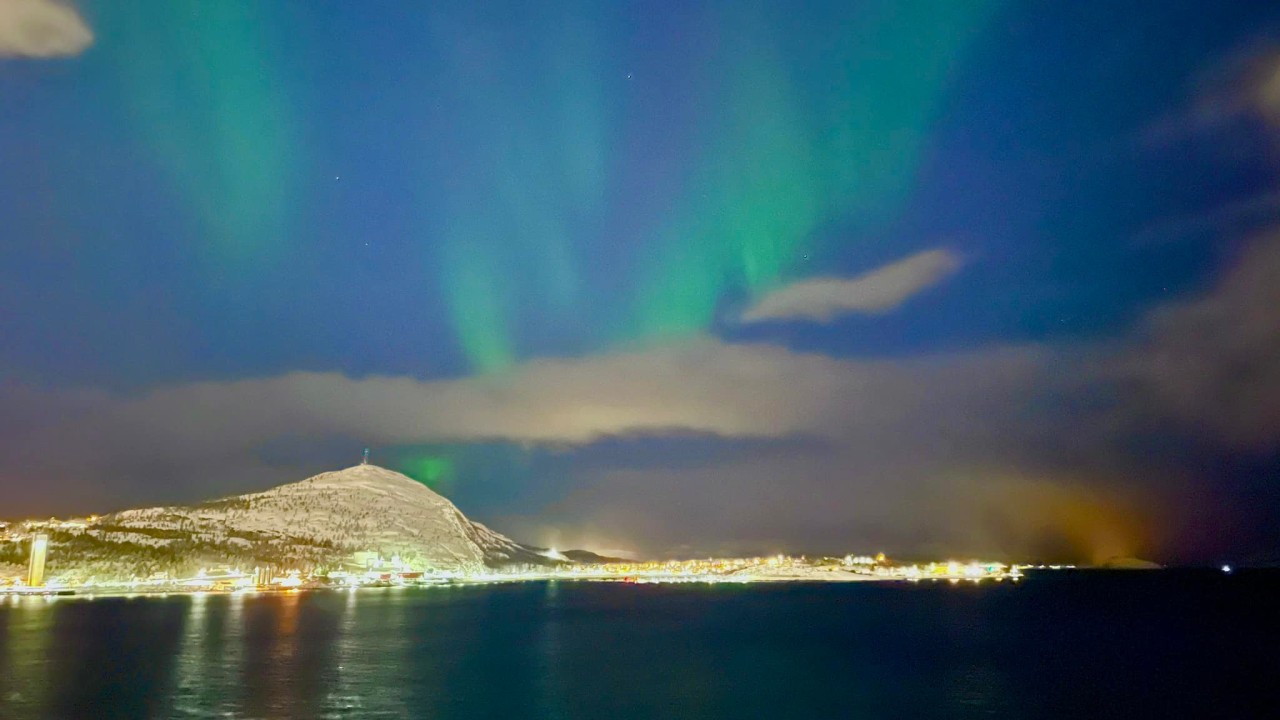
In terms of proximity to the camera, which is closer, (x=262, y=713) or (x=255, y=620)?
(x=262, y=713)

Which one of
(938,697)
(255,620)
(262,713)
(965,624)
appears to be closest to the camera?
(262,713)

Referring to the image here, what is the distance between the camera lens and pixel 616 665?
81625mm

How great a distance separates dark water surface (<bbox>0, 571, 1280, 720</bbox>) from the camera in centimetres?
5941

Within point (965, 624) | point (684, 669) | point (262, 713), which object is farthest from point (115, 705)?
point (965, 624)

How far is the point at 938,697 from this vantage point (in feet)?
214

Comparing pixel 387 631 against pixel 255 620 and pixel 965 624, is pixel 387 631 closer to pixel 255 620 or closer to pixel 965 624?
pixel 255 620

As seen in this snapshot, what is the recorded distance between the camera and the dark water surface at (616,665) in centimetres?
5941

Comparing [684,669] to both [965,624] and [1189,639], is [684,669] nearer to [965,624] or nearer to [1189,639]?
[965,624]

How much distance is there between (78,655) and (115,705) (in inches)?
1331

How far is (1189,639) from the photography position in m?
119

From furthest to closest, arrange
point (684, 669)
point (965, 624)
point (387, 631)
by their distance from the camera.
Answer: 1. point (965, 624)
2. point (387, 631)
3. point (684, 669)

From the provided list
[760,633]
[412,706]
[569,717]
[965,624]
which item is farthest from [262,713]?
[965,624]

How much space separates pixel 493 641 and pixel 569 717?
53050 mm

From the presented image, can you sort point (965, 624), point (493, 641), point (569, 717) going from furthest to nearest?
point (965, 624) → point (493, 641) → point (569, 717)
